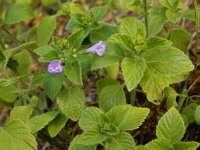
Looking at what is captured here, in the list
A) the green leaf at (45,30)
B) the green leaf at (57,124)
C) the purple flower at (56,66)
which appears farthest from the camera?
the green leaf at (45,30)

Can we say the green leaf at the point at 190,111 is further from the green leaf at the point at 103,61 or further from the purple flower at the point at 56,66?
the purple flower at the point at 56,66

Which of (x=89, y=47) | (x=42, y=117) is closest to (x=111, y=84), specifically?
(x=89, y=47)

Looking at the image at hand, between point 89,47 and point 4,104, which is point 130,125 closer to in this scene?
point 89,47

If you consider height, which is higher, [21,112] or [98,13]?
[98,13]

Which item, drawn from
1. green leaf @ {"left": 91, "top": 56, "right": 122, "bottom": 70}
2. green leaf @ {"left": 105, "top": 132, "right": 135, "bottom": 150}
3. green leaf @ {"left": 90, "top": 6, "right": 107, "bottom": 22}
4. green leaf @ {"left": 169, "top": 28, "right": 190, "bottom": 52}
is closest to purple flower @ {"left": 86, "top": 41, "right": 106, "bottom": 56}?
green leaf @ {"left": 91, "top": 56, "right": 122, "bottom": 70}

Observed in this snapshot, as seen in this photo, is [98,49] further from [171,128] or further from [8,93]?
[8,93]

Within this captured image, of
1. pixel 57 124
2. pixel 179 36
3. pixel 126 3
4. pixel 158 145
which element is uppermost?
pixel 126 3

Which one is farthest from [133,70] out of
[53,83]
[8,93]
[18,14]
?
[18,14]

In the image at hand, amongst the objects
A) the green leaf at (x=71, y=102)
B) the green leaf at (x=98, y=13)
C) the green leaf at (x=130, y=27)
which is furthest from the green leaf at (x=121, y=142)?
the green leaf at (x=98, y=13)
